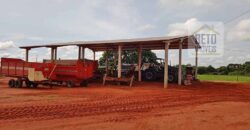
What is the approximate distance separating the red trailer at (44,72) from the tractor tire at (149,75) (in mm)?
5779

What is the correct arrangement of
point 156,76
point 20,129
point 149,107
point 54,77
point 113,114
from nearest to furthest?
point 20,129 < point 113,114 < point 149,107 < point 54,77 < point 156,76

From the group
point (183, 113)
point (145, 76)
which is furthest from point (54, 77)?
point (183, 113)

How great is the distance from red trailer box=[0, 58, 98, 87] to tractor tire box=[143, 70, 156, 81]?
19.0 ft

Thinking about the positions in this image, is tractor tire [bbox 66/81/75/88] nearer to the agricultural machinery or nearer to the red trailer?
the red trailer

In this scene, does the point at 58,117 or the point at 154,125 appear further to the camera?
the point at 58,117

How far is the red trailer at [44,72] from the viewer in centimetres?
1807

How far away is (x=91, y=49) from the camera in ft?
91.5

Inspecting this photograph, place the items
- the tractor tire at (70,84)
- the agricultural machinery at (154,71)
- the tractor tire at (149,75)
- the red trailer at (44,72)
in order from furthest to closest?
the tractor tire at (149,75) → the agricultural machinery at (154,71) → the tractor tire at (70,84) → the red trailer at (44,72)

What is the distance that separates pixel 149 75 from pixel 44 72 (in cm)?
925

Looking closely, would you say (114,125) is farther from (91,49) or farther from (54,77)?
(91,49)

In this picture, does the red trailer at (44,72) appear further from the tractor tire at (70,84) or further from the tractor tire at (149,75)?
the tractor tire at (149,75)

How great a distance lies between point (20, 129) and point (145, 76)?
1802cm

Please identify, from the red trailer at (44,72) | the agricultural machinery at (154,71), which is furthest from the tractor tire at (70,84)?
the agricultural machinery at (154,71)

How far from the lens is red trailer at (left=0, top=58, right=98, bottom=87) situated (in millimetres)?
18067
